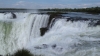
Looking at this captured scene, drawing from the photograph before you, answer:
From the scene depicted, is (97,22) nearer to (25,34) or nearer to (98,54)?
(98,54)

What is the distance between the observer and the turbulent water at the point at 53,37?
33.8 ft

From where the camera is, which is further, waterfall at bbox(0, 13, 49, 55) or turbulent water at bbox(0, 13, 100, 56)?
waterfall at bbox(0, 13, 49, 55)

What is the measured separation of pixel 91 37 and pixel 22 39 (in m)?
8.79

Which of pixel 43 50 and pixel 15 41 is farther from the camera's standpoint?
pixel 15 41

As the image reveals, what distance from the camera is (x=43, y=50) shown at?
10477 millimetres

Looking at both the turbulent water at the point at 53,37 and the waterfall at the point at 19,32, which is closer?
the turbulent water at the point at 53,37

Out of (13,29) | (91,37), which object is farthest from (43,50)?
(13,29)

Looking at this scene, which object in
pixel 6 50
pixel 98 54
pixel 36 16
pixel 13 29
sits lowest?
pixel 6 50

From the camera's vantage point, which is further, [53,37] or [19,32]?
[19,32]

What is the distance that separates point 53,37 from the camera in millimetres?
13648

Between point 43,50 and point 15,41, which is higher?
point 43,50

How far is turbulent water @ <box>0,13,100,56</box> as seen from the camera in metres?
10.3

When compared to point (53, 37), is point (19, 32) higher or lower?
lower

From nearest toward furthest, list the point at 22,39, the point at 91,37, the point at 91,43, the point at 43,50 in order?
the point at 43,50, the point at 91,43, the point at 91,37, the point at 22,39
